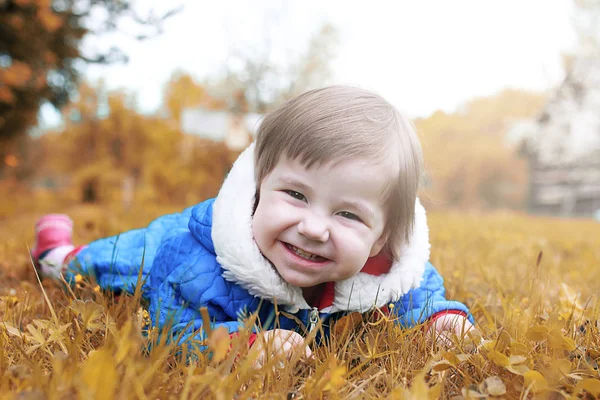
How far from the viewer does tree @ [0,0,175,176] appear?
5215mm

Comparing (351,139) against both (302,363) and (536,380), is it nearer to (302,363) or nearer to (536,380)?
(302,363)

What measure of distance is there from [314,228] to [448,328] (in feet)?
1.80

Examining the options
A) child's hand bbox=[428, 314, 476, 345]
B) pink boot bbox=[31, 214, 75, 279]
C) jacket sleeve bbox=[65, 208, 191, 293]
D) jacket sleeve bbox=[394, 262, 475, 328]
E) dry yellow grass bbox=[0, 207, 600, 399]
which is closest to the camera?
dry yellow grass bbox=[0, 207, 600, 399]

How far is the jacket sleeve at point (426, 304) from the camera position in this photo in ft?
5.42

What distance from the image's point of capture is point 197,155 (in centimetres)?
1465

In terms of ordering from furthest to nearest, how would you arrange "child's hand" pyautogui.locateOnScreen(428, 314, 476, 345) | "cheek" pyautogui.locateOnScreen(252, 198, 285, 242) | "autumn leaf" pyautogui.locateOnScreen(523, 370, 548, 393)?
"cheek" pyautogui.locateOnScreen(252, 198, 285, 242), "child's hand" pyautogui.locateOnScreen(428, 314, 476, 345), "autumn leaf" pyautogui.locateOnScreen(523, 370, 548, 393)

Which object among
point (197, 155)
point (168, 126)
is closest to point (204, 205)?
point (197, 155)

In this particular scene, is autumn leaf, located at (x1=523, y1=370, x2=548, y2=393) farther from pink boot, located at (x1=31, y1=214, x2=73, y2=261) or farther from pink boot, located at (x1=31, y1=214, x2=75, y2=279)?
pink boot, located at (x1=31, y1=214, x2=73, y2=261)

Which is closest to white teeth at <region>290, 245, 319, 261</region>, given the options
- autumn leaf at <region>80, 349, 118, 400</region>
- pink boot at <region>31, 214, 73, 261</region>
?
autumn leaf at <region>80, 349, 118, 400</region>

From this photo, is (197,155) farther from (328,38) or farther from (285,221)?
(285,221)

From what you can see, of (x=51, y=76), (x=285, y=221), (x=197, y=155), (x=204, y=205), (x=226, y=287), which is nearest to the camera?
(x=285, y=221)

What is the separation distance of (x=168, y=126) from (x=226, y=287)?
49.3 ft

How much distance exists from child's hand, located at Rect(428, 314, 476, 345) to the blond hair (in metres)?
0.27

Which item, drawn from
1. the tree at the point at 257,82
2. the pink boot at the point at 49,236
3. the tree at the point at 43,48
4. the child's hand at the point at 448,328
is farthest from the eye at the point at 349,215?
the tree at the point at 257,82
